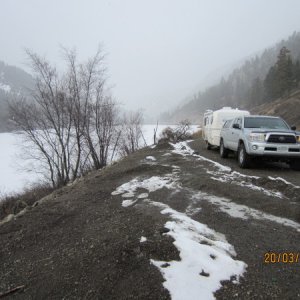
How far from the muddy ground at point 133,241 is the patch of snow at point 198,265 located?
0.09 meters

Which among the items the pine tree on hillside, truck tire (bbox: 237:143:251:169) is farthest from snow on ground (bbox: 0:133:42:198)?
the pine tree on hillside

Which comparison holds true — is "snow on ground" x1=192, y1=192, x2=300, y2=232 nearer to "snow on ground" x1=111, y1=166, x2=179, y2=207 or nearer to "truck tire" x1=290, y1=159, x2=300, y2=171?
"snow on ground" x1=111, y1=166, x2=179, y2=207

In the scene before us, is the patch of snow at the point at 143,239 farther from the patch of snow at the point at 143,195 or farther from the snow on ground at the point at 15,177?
the snow on ground at the point at 15,177

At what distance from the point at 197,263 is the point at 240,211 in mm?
2289

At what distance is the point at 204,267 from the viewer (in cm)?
342

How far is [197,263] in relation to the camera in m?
3.50

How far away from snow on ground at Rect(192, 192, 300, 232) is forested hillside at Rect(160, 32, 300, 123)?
58463 millimetres

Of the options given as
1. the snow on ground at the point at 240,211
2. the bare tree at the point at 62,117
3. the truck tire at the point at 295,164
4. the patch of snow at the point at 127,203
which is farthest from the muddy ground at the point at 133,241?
the bare tree at the point at 62,117

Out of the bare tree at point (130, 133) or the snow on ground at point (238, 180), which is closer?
the snow on ground at point (238, 180)

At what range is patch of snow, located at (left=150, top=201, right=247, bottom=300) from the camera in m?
3.07

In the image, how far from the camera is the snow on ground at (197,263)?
3.09 m

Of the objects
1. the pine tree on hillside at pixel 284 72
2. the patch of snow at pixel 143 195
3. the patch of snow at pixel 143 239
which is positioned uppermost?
the pine tree on hillside at pixel 284 72
